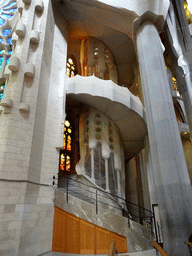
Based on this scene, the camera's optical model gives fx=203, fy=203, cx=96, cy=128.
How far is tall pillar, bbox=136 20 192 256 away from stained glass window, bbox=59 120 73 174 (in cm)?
668

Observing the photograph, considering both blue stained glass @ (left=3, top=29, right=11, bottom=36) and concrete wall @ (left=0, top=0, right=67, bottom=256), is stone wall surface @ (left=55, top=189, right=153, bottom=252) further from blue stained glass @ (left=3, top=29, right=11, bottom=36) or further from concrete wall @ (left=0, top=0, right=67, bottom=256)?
blue stained glass @ (left=3, top=29, right=11, bottom=36)

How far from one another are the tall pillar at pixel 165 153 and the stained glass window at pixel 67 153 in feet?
21.9

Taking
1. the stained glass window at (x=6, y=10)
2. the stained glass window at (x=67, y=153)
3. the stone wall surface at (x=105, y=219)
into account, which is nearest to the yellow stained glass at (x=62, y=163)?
the stained glass window at (x=67, y=153)

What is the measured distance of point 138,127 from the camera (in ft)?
35.9

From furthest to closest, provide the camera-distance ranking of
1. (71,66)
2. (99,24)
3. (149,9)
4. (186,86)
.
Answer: (71,66)
(99,24)
(186,86)
(149,9)

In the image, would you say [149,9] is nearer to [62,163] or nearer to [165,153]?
[165,153]

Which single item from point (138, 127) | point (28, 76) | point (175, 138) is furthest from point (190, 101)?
point (28, 76)

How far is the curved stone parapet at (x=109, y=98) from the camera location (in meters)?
9.24

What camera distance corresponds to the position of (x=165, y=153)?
6840 millimetres

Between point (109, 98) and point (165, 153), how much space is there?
3.63 m

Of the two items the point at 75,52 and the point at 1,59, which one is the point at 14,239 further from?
the point at 75,52

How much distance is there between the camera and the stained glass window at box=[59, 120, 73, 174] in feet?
41.1

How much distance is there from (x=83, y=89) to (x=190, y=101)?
5582 mm

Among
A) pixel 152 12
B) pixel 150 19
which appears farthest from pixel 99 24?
pixel 152 12
